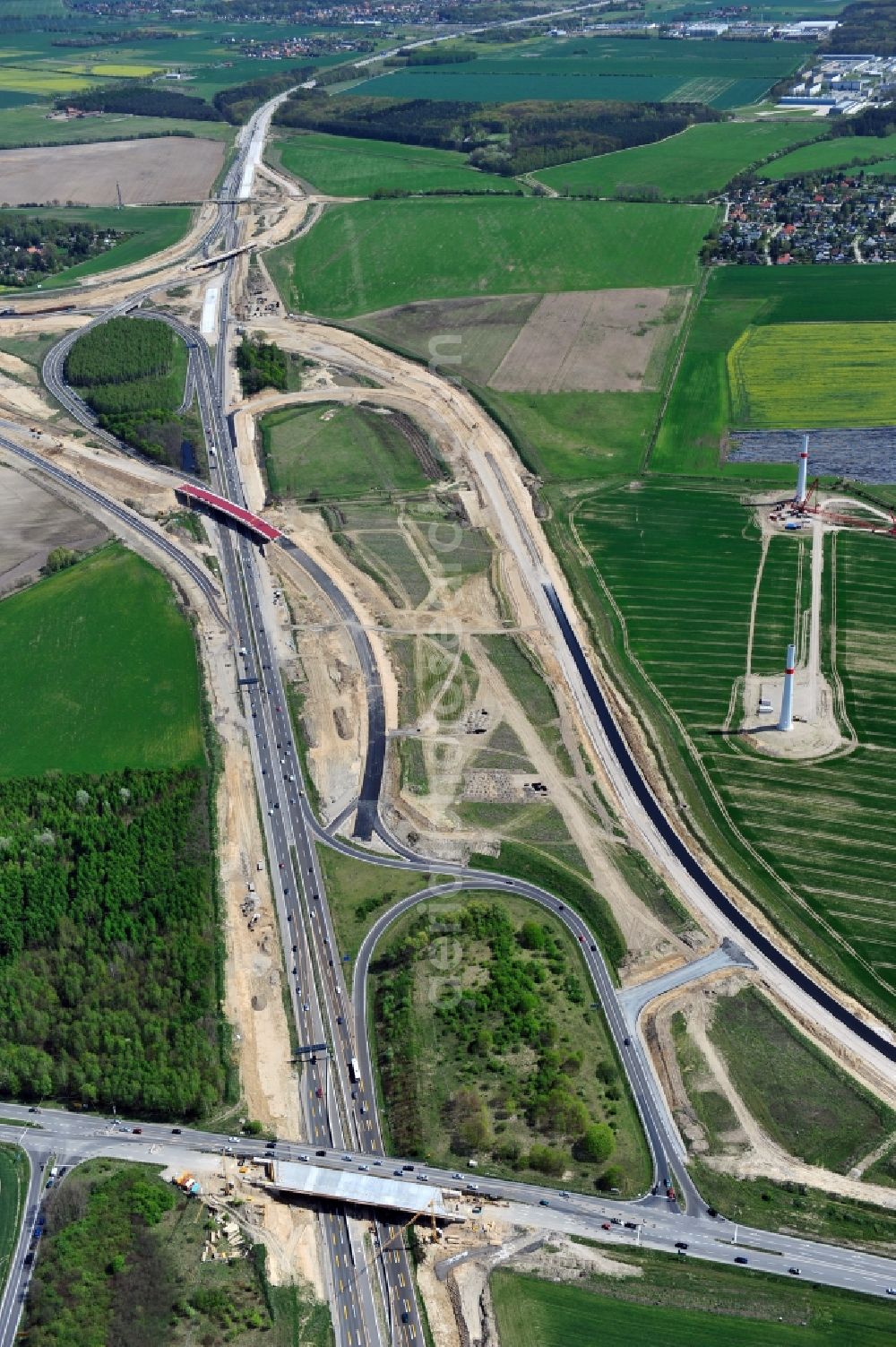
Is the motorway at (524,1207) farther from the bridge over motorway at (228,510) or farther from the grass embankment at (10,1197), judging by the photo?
the bridge over motorway at (228,510)

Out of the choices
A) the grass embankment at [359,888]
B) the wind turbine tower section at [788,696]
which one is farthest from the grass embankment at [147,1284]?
the wind turbine tower section at [788,696]

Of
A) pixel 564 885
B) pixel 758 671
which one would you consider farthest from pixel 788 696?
pixel 564 885

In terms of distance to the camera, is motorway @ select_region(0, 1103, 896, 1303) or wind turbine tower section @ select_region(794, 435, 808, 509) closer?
motorway @ select_region(0, 1103, 896, 1303)

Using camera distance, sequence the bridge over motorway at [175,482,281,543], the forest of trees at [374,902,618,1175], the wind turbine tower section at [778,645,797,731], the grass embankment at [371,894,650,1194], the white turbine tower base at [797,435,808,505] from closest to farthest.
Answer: the grass embankment at [371,894,650,1194]
the forest of trees at [374,902,618,1175]
the wind turbine tower section at [778,645,797,731]
the white turbine tower base at [797,435,808,505]
the bridge over motorway at [175,482,281,543]

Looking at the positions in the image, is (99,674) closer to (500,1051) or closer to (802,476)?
(500,1051)

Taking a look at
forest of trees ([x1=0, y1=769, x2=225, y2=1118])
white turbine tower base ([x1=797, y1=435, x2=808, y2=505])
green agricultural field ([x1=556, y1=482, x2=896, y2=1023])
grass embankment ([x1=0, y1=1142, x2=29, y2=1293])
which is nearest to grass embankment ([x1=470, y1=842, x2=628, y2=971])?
green agricultural field ([x1=556, y1=482, x2=896, y2=1023])

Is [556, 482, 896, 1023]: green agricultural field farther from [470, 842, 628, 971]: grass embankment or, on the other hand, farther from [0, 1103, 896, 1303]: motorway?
[0, 1103, 896, 1303]: motorway
